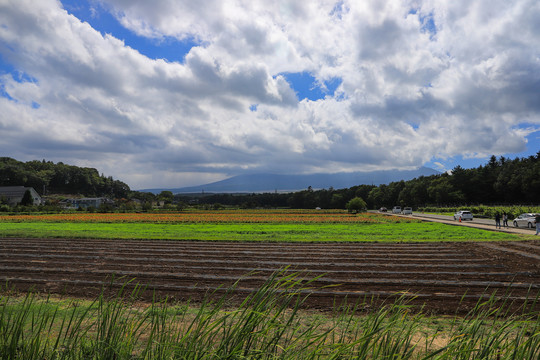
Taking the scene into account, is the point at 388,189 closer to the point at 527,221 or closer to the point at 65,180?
the point at 527,221

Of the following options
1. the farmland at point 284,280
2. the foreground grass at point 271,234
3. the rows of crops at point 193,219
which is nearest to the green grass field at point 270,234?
the foreground grass at point 271,234

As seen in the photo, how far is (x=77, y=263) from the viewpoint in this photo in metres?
13.8

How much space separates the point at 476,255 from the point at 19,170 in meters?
173

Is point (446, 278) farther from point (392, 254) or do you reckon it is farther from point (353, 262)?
point (392, 254)

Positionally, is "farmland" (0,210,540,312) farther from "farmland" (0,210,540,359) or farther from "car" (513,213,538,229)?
"car" (513,213,538,229)

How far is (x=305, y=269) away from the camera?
7.77 m

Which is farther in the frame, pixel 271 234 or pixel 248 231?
pixel 248 231

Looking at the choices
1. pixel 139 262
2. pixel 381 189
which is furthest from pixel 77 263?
pixel 381 189

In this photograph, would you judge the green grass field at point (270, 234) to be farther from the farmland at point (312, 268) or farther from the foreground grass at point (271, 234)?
the farmland at point (312, 268)

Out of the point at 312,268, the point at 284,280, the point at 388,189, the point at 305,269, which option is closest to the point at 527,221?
the point at 312,268

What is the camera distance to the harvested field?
941 cm

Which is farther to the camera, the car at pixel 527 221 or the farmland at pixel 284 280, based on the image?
the car at pixel 527 221

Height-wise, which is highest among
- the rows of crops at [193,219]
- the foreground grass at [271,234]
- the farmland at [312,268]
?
the farmland at [312,268]

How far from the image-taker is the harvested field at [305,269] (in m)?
9.41
